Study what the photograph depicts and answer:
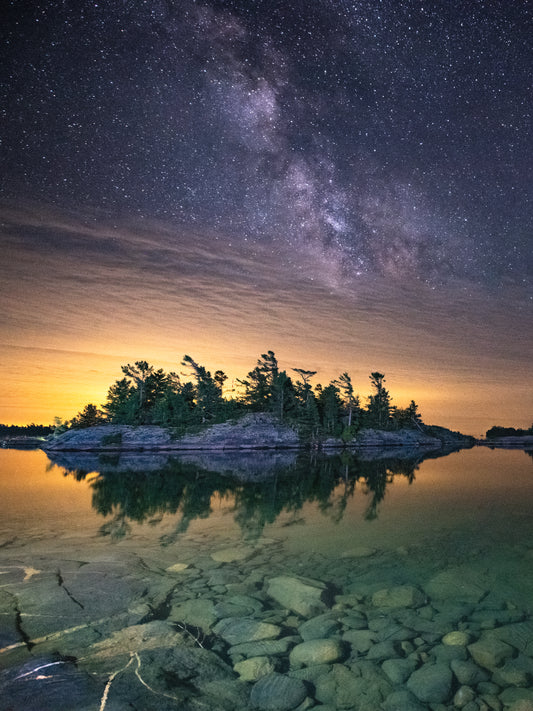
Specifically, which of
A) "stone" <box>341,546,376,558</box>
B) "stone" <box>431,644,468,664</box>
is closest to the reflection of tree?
"stone" <box>341,546,376,558</box>

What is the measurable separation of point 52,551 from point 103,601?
4.52 meters

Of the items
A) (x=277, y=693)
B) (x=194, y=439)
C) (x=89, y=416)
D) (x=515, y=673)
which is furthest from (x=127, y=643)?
(x=89, y=416)

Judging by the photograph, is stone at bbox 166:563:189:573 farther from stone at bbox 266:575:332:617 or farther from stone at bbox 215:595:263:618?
stone at bbox 266:575:332:617

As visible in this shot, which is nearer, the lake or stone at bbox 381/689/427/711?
stone at bbox 381/689/427/711

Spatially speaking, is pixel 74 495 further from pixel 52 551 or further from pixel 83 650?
pixel 83 650

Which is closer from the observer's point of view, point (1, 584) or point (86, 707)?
point (86, 707)

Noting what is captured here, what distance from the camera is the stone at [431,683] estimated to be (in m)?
4.74

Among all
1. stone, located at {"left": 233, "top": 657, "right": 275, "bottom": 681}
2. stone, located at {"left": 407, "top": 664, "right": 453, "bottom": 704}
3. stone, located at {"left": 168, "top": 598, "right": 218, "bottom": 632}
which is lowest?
stone, located at {"left": 168, "top": 598, "right": 218, "bottom": 632}

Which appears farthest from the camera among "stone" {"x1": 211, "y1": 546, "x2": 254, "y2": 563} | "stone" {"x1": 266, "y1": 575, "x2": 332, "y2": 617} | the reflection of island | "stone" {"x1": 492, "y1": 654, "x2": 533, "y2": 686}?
the reflection of island

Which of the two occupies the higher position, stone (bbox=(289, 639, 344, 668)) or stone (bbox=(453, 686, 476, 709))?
stone (bbox=(453, 686, 476, 709))

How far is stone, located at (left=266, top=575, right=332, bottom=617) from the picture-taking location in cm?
710

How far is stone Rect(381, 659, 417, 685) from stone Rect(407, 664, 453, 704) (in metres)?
0.09

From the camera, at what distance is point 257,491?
74.3 feet

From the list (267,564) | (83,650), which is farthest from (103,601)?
(267,564)
